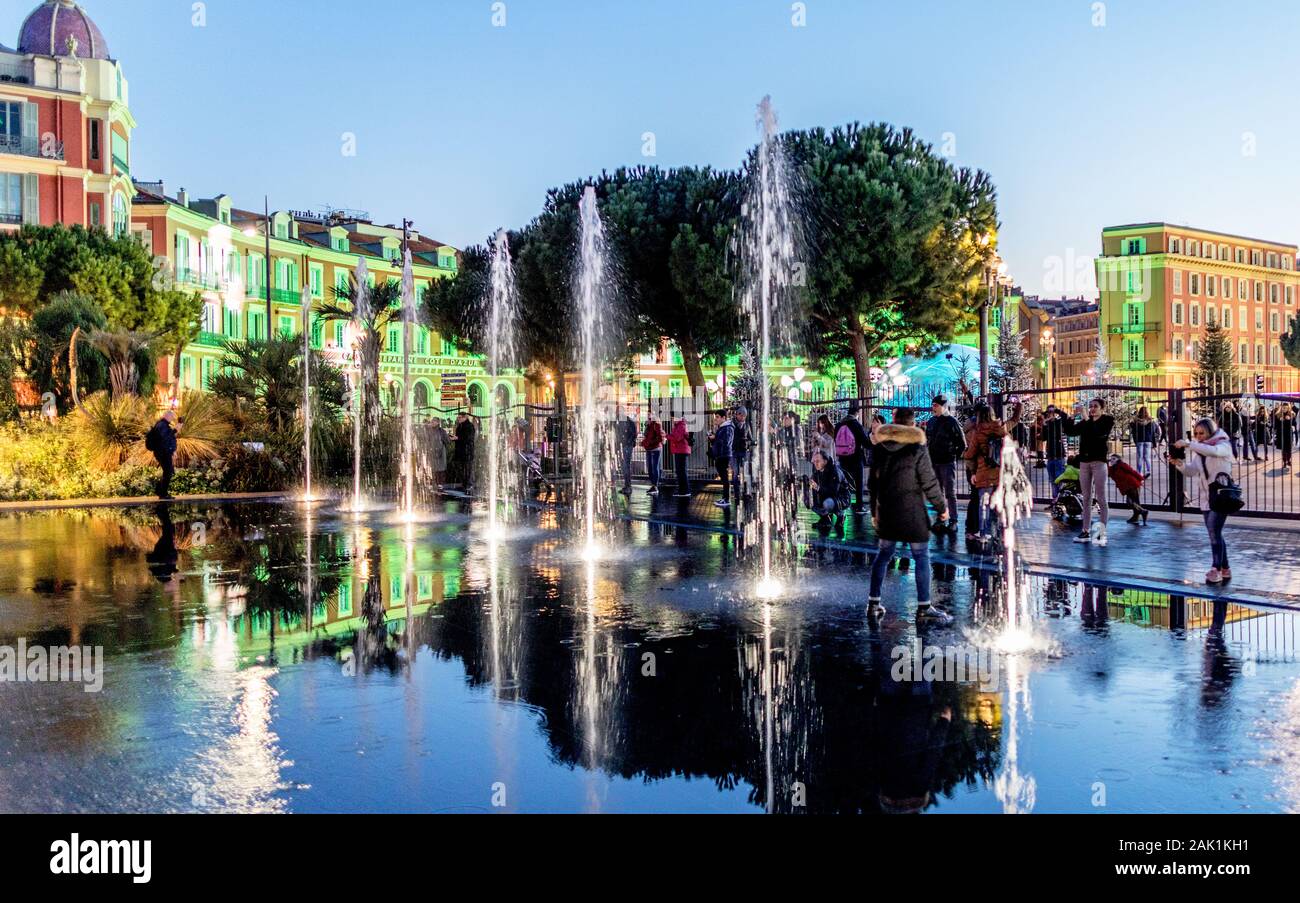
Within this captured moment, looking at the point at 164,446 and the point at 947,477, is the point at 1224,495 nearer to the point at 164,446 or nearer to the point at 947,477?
the point at 947,477

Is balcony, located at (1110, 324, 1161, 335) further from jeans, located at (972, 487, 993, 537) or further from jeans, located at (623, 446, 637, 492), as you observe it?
jeans, located at (972, 487, 993, 537)

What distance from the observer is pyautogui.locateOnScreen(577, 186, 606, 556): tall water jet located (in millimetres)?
18469

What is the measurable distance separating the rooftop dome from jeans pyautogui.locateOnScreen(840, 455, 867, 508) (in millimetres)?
42417

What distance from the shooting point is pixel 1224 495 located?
1032 cm

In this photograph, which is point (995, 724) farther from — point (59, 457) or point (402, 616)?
point (59, 457)

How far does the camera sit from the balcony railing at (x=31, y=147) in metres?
46.4

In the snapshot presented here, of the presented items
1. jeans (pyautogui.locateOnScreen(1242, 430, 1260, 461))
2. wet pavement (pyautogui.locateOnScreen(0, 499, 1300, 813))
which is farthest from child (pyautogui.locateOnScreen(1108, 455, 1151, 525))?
wet pavement (pyautogui.locateOnScreen(0, 499, 1300, 813))

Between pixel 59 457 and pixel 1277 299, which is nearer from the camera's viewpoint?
pixel 59 457

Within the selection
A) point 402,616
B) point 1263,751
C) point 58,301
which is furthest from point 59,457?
point 1263,751

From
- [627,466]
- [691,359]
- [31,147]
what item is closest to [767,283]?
[627,466]

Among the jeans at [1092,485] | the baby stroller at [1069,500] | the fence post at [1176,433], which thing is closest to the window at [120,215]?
the baby stroller at [1069,500]

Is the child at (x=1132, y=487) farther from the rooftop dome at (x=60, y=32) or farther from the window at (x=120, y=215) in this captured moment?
the rooftop dome at (x=60, y=32)

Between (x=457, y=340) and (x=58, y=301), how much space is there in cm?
1599

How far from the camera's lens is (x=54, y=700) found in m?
7.05
